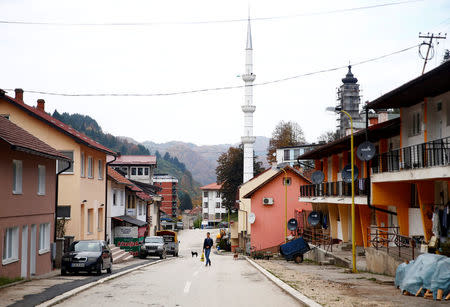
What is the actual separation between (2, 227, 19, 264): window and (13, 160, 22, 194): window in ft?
4.70

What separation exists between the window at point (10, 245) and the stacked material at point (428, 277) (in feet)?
42.9

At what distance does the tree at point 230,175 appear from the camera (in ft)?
308

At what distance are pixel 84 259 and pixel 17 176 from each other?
423cm

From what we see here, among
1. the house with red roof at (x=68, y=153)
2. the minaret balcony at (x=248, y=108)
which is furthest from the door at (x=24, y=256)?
the minaret balcony at (x=248, y=108)

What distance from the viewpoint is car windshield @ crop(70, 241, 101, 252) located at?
903 inches

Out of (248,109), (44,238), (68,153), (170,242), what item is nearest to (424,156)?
(44,238)

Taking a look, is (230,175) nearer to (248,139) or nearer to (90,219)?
(248,139)

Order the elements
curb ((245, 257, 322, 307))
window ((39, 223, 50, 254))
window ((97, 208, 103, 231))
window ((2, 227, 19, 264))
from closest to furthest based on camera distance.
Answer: curb ((245, 257, 322, 307)) → window ((2, 227, 19, 264)) → window ((39, 223, 50, 254)) → window ((97, 208, 103, 231))

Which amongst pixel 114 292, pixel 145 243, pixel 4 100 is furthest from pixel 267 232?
pixel 114 292

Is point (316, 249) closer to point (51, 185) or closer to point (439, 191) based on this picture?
Result: point (439, 191)

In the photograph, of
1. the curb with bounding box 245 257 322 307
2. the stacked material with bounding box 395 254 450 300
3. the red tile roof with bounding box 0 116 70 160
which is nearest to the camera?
the curb with bounding box 245 257 322 307

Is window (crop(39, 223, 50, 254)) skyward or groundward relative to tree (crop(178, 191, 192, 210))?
groundward

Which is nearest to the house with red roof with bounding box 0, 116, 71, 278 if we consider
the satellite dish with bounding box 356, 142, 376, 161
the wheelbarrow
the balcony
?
the satellite dish with bounding box 356, 142, 376, 161

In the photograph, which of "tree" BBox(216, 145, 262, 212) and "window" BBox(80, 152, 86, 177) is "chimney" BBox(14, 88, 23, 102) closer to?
"window" BBox(80, 152, 86, 177)
